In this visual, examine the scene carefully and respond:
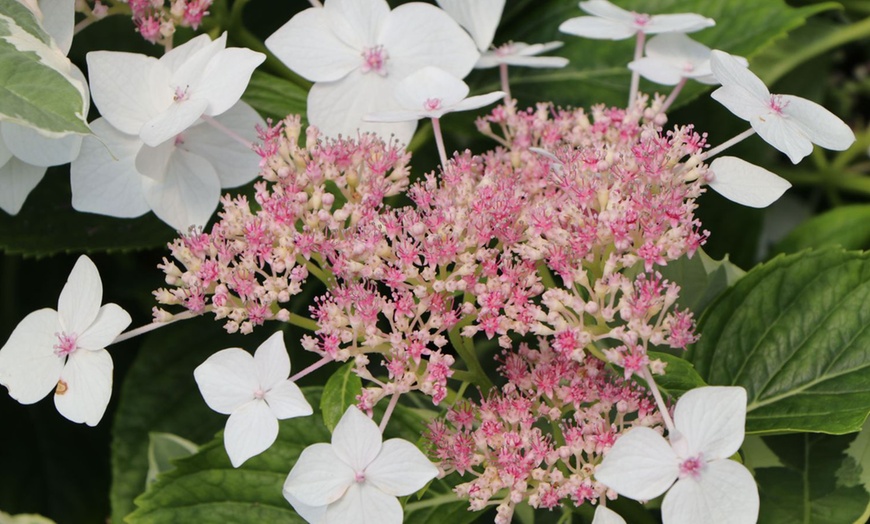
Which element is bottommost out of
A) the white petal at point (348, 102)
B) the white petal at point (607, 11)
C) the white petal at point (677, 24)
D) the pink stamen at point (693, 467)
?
the pink stamen at point (693, 467)

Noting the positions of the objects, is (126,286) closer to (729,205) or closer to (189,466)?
(189,466)

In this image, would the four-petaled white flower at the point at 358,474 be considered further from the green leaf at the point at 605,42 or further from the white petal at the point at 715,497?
→ the green leaf at the point at 605,42

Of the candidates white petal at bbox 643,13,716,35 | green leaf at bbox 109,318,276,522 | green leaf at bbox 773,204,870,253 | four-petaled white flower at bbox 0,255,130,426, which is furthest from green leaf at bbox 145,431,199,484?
green leaf at bbox 773,204,870,253

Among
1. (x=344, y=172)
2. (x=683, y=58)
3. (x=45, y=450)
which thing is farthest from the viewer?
(x=45, y=450)

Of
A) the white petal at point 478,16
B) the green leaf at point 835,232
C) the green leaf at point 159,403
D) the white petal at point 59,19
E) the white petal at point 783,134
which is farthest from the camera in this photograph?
the green leaf at point 835,232

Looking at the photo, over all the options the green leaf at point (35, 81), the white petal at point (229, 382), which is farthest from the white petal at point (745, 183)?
the green leaf at point (35, 81)

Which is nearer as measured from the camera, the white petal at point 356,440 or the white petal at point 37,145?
the white petal at point 356,440

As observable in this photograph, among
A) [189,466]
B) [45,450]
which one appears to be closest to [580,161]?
[189,466]

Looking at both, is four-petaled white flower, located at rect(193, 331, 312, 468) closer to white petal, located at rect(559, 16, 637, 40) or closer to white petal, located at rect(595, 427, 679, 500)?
white petal, located at rect(595, 427, 679, 500)
